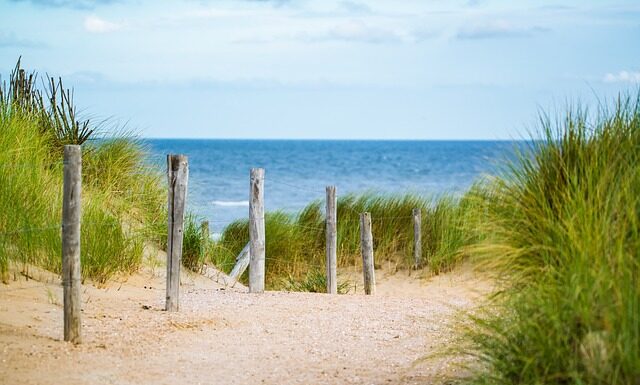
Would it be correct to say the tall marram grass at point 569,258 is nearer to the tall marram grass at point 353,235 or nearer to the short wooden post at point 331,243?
the short wooden post at point 331,243

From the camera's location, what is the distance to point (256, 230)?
10.4 meters

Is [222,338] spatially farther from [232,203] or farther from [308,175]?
[308,175]

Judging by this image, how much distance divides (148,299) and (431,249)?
572 centimetres

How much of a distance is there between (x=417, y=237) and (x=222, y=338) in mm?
6302

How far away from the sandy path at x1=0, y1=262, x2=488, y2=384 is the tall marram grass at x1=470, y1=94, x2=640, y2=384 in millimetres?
457

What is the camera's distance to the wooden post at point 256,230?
10.3m

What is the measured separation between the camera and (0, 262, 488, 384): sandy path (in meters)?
6.28

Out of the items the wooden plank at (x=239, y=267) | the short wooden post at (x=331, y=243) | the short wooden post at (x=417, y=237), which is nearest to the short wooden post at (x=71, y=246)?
the short wooden post at (x=331, y=243)

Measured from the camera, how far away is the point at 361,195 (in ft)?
48.1

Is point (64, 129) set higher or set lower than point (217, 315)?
higher

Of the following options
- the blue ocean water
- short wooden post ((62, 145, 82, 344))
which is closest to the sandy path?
short wooden post ((62, 145, 82, 344))

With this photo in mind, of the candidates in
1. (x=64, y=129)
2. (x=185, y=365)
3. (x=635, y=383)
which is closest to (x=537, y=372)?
(x=635, y=383)

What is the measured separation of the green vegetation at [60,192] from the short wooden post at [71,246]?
2.28ft

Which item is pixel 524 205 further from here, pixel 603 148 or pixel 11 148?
pixel 11 148
